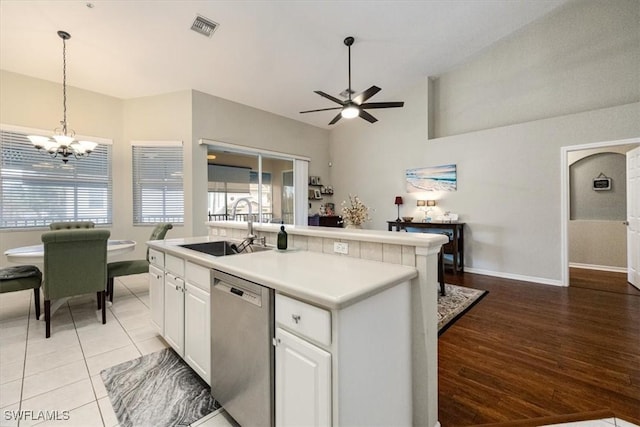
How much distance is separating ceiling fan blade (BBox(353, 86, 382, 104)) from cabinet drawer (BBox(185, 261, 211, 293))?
292 centimetres

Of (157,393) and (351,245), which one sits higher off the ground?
(351,245)

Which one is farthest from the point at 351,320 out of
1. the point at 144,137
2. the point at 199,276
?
the point at 144,137

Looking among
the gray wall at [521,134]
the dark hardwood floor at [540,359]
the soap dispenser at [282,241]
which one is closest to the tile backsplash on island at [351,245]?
the soap dispenser at [282,241]

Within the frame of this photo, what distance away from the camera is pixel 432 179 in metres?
5.37

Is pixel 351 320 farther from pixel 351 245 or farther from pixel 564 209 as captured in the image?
pixel 564 209

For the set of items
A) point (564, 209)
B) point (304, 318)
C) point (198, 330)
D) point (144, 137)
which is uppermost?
point (144, 137)

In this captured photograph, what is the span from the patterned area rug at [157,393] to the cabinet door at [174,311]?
0.18 metres

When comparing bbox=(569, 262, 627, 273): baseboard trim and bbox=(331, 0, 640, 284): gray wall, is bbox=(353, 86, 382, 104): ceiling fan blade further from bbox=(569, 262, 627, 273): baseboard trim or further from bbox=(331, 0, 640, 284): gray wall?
bbox=(569, 262, 627, 273): baseboard trim

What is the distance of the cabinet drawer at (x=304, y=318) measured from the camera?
100 centimetres

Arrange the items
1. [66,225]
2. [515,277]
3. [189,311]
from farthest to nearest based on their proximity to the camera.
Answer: [515,277] → [66,225] → [189,311]

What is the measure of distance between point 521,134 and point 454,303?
3075mm

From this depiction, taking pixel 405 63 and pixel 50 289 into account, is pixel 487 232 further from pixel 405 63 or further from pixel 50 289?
pixel 50 289

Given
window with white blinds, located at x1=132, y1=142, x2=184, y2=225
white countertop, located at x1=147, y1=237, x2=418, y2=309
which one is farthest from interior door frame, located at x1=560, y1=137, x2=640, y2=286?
window with white blinds, located at x1=132, y1=142, x2=184, y2=225

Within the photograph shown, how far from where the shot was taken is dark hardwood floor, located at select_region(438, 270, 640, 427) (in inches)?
65.1
